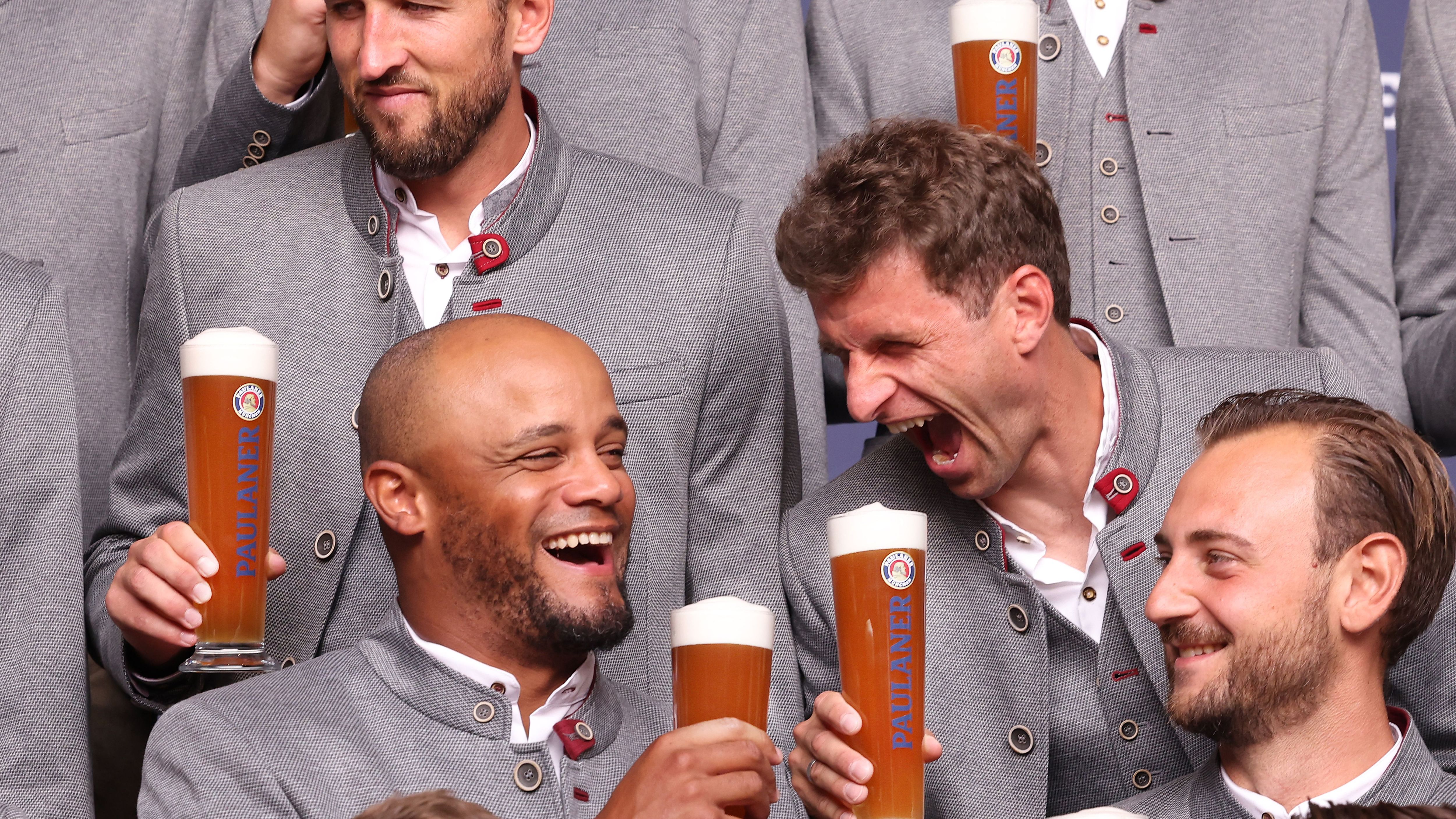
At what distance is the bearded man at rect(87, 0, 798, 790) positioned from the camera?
346cm

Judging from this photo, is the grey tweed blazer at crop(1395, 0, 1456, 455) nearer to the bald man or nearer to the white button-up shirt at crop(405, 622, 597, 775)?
the bald man

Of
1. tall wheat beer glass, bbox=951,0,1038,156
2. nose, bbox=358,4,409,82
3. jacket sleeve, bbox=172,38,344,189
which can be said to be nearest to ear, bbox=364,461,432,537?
nose, bbox=358,4,409,82

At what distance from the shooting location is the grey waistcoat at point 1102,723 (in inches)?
138

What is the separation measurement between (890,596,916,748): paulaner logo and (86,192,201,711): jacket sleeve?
4.31 feet

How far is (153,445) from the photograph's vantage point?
3.53 metres

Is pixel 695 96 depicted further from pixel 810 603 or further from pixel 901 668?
pixel 901 668

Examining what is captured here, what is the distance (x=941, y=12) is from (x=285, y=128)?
139 centimetres

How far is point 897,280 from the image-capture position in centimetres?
349

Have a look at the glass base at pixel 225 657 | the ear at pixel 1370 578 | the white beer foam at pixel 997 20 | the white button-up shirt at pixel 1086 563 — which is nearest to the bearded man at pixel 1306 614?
the ear at pixel 1370 578

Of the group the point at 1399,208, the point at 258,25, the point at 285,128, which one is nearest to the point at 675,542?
the point at 285,128

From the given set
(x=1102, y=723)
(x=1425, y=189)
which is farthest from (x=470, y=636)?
(x=1425, y=189)

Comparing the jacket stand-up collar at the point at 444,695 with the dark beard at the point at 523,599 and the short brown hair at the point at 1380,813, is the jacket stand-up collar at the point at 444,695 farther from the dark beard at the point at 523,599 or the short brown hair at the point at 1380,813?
the short brown hair at the point at 1380,813

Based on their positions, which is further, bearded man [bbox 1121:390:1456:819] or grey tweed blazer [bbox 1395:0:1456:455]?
grey tweed blazer [bbox 1395:0:1456:455]

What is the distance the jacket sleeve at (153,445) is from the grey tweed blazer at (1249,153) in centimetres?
152
